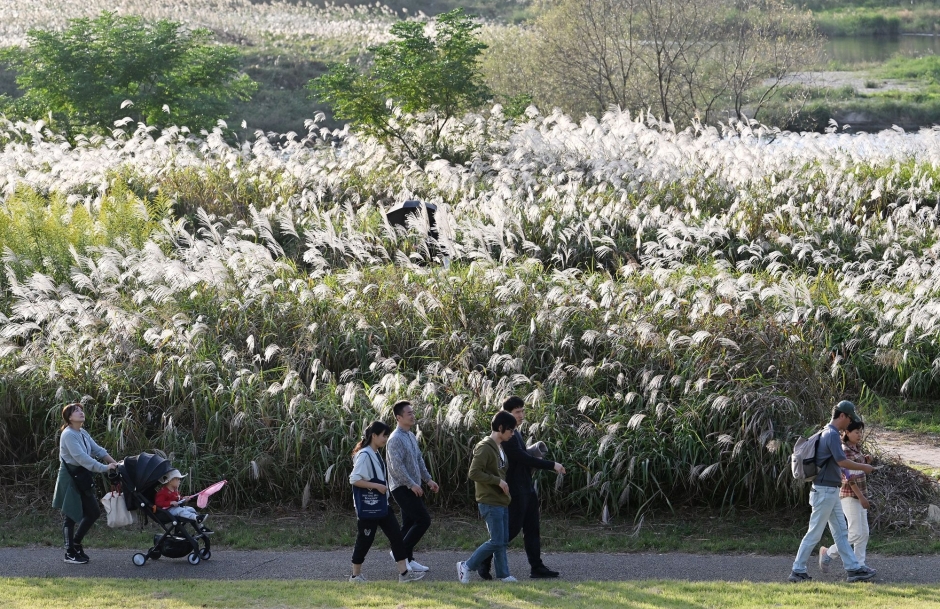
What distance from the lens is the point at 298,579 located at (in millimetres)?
8656

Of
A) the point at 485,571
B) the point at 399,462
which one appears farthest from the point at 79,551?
the point at 485,571

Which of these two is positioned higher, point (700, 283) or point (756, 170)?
point (756, 170)

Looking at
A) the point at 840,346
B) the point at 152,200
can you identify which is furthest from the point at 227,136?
the point at 840,346

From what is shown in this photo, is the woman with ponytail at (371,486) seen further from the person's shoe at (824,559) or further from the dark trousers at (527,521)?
the person's shoe at (824,559)

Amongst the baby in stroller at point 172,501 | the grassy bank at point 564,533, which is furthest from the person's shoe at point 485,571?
the baby in stroller at point 172,501

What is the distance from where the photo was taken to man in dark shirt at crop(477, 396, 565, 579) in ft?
28.1

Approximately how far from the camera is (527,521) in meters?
8.66

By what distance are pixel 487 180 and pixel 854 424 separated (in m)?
11.7

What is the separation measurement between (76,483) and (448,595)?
3483mm

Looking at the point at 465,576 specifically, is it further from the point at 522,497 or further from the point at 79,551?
the point at 79,551

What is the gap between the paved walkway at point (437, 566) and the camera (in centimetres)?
869

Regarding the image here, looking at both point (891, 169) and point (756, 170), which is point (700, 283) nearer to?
point (756, 170)

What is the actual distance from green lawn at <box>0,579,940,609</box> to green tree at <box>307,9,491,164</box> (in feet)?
48.5

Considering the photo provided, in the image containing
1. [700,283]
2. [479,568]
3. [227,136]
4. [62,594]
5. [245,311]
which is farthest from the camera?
[227,136]
